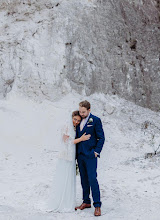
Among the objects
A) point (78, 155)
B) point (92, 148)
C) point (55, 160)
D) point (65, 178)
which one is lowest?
point (55, 160)

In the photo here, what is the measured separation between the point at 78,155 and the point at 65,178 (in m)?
0.35

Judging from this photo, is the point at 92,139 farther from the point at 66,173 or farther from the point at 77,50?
the point at 77,50

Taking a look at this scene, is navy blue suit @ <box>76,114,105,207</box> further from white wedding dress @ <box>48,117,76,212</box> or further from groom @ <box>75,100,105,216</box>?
white wedding dress @ <box>48,117,76,212</box>

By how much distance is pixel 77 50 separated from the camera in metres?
10.9

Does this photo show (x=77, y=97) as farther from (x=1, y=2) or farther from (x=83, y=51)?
(x=1, y=2)

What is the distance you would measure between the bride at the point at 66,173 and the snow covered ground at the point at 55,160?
0.52 feet

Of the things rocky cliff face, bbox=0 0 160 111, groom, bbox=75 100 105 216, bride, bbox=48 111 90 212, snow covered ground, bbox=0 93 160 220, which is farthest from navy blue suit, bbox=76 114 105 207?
rocky cliff face, bbox=0 0 160 111

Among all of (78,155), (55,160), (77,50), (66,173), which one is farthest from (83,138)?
(77,50)

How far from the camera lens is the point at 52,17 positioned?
443 inches

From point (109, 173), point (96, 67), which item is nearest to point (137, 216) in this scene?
point (109, 173)

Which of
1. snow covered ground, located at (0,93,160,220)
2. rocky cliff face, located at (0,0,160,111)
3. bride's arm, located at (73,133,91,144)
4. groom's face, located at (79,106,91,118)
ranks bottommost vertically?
snow covered ground, located at (0,93,160,220)

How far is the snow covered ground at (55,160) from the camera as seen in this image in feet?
16.1

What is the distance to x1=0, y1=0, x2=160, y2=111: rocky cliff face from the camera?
10.5 meters

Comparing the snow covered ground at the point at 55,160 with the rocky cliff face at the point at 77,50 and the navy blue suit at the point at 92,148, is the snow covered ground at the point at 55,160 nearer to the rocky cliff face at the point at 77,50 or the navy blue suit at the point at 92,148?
the navy blue suit at the point at 92,148
